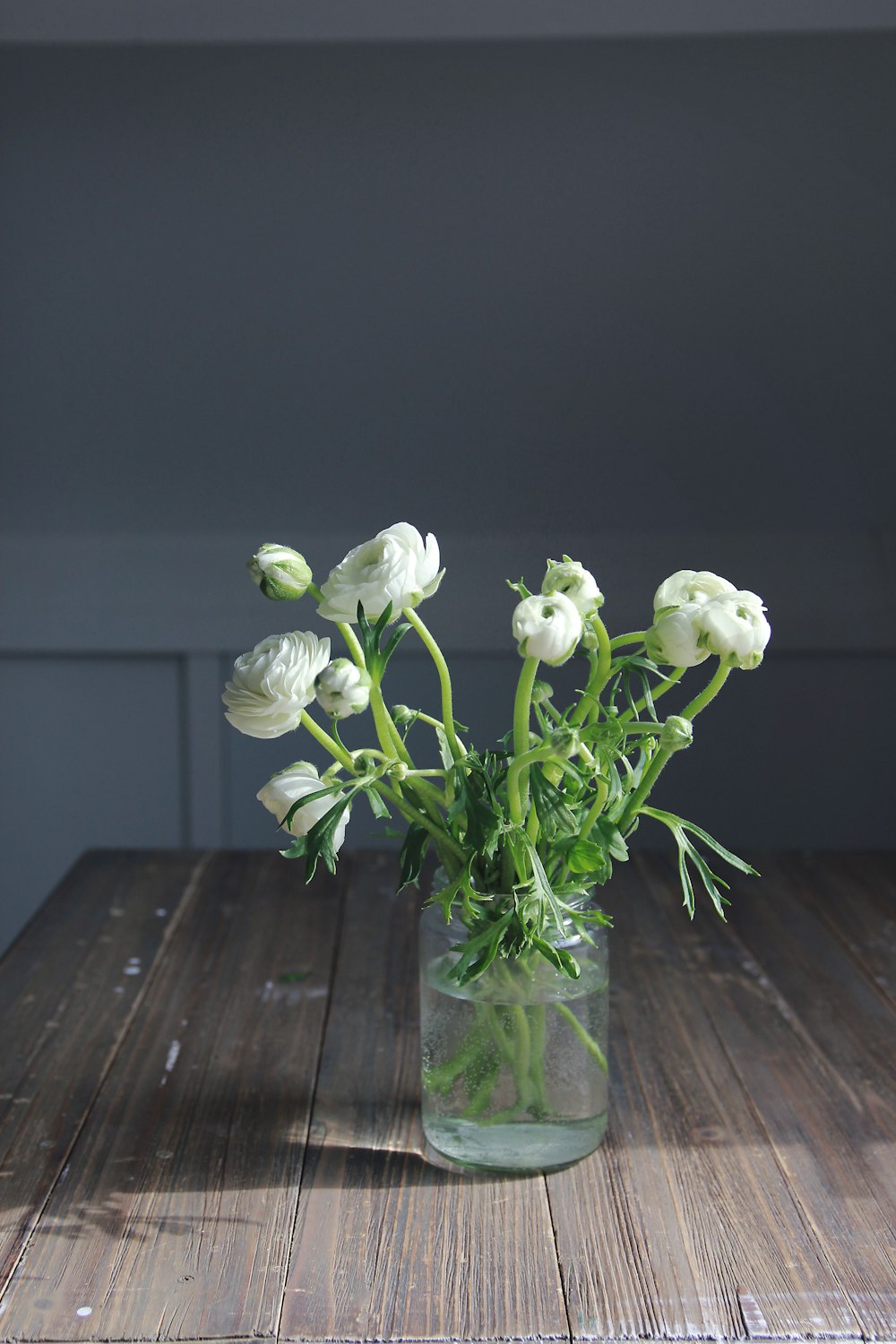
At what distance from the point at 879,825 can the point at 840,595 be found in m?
0.44

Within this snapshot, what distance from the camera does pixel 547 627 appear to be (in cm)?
73

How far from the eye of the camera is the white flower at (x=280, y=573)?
31.0 inches

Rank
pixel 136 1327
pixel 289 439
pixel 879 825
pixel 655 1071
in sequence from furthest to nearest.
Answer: pixel 879 825 → pixel 289 439 → pixel 655 1071 → pixel 136 1327

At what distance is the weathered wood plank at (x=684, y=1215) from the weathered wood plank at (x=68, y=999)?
36cm

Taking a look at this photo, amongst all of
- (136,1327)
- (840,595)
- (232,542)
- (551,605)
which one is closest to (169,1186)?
(136,1327)

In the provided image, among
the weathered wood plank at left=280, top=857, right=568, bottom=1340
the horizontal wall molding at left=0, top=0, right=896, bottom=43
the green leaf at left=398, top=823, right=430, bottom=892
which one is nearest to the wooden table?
the weathered wood plank at left=280, top=857, right=568, bottom=1340

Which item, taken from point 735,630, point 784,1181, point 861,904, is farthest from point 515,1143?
point 861,904

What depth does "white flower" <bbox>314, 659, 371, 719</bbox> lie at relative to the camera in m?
0.76

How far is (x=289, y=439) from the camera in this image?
2.15 meters

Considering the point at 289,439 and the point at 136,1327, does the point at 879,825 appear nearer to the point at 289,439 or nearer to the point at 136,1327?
the point at 289,439

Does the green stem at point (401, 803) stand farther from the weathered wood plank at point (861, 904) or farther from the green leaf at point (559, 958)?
the weathered wood plank at point (861, 904)

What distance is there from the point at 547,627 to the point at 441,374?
148 cm

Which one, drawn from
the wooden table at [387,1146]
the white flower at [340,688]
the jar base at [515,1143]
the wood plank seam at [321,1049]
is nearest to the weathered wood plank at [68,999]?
the wooden table at [387,1146]

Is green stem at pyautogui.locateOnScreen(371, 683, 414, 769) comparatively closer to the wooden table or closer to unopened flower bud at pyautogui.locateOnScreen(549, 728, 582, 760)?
unopened flower bud at pyautogui.locateOnScreen(549, 728, 582, 760)
